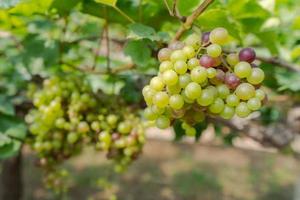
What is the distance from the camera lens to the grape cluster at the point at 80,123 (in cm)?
94

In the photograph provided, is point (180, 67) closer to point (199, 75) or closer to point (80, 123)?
point (199, 75)

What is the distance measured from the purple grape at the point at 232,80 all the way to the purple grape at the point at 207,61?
31 mm

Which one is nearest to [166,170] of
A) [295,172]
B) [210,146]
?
[210,146]

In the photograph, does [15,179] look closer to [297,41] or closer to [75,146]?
[75,146]

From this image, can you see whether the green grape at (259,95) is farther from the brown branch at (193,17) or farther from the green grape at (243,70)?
the brown branch at (193,17)

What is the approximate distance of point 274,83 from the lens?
1248 mm

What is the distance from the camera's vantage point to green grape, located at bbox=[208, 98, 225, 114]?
1.97ft

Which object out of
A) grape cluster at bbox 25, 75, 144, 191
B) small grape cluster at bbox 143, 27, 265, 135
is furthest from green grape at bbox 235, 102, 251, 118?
grape cluster at bbox 25, 75, 144, 191

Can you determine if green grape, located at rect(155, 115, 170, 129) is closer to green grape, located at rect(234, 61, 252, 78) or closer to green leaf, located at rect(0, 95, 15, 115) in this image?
green grape, located at rect(234, 61, 252, 78)

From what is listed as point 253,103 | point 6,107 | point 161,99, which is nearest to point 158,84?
point 161,99

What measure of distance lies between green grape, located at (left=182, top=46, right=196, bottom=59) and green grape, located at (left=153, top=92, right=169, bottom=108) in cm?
6

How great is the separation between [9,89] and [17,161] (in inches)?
23.0

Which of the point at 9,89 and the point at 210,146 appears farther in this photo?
the point at 210,146

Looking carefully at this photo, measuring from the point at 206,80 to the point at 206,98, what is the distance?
22mm
